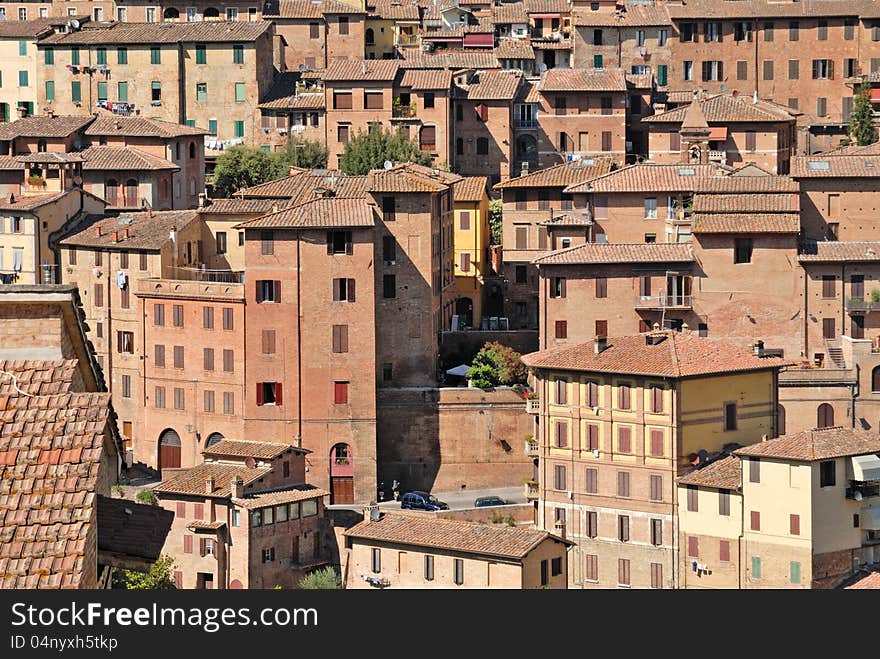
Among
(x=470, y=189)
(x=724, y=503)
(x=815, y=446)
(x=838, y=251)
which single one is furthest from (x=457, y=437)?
(x=815, y=446)

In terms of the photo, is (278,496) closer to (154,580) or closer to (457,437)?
(457,437)

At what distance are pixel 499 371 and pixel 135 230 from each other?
11.3 meters

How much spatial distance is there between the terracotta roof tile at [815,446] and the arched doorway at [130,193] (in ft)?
78.6

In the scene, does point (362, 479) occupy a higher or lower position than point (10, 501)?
lower

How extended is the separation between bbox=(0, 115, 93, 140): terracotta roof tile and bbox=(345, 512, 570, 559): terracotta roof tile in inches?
929

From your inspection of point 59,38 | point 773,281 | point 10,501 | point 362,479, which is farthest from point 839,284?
point 10,501

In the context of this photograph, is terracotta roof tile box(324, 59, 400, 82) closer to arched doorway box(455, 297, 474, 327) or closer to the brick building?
arched doorway box(455, 297, 474, 327)

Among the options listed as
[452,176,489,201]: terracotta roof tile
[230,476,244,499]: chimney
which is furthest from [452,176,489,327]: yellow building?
[230,476,244,499]: chimney

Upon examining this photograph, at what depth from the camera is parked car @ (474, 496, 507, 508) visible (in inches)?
2274

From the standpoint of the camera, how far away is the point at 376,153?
7412cm

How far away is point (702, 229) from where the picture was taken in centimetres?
6056

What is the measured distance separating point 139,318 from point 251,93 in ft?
70.9

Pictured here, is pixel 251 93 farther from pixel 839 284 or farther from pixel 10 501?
pixel 10 501

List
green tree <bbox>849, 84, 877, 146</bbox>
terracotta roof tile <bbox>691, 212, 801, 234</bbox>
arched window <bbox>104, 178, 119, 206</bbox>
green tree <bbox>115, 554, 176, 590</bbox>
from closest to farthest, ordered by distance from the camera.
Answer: green tree <bbox>115, 554, 176, 590</bbox>, terracotta roof tile <bbox>691, 212, 801, 234</bbox>, arched window <bbox>104, 178, 119, 206</bbox>, green tree <bbox>849, 84, 877, 146</bbox>
